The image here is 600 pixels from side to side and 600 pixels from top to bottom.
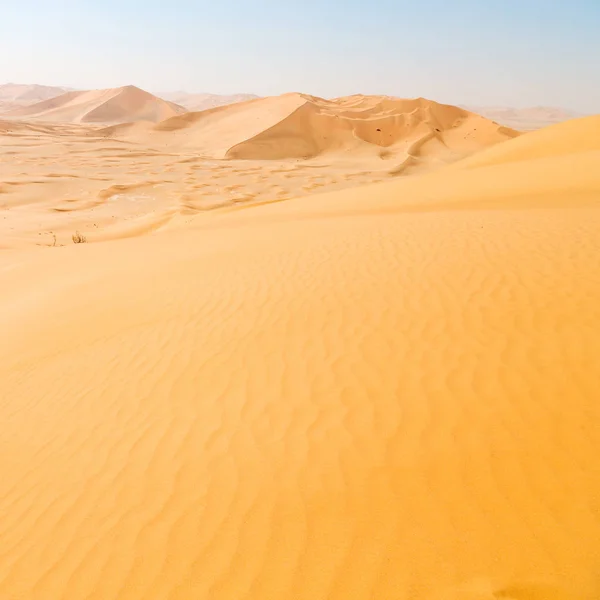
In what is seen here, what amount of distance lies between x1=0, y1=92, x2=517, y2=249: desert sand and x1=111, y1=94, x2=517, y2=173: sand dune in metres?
0.08

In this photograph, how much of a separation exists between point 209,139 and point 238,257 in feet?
96.5

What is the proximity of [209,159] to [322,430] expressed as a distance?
25356 mm

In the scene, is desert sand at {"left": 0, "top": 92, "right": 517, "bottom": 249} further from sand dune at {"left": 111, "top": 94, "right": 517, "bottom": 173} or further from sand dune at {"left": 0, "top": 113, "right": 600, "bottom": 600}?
sand dune at {"left": 0, "top": 113, "right": 600, "bottom": 600}

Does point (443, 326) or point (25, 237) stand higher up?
point (443, 326)

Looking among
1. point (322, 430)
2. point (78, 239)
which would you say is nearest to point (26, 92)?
point (78, 239)

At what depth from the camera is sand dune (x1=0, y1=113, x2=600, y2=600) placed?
2426mm

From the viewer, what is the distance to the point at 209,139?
3491 centimetres

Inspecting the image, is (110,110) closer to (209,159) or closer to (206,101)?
(209,159)

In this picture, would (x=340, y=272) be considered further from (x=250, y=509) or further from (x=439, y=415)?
(x=250, y=509)

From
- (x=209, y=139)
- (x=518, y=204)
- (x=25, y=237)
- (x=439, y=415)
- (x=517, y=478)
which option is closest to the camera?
(x=517, y=478)

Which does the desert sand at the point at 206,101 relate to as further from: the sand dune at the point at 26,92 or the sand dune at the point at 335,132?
the sand dune at the point at 335,132

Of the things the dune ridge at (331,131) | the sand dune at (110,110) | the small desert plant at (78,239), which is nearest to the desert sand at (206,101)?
the sand dune at (110,110)

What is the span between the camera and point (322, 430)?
3279mm

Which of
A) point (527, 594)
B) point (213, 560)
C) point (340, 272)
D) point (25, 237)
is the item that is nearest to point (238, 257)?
point (340, 272)
